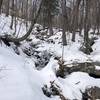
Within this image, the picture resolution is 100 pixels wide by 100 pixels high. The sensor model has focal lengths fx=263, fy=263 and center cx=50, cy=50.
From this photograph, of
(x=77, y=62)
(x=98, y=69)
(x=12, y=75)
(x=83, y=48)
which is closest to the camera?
(x=12, y=75)

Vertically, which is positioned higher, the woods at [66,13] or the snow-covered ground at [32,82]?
the woods at [66,13]

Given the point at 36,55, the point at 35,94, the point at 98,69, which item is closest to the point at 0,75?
the point at 35,94

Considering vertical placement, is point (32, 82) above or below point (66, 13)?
below

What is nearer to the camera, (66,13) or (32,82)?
(32,82)

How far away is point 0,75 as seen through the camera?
7918 mm

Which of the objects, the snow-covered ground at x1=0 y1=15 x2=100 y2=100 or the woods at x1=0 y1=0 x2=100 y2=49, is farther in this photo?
the woods at x1=0 y1=0 x2=100 y2=49

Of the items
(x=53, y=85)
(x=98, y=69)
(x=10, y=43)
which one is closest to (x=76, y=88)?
(x=53, y=85)

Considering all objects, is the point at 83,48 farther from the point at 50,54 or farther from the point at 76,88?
the point at 76,88

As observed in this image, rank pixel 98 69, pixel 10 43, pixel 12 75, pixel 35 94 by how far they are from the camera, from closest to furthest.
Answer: pixel 35 94 → pixel 12 75 → pixel 98 69 → pixel 10 43

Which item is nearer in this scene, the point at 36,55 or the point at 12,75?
the point at 12,75

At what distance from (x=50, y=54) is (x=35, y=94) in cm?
810

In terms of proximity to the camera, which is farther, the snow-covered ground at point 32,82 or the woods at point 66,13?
the woods at point 66,13

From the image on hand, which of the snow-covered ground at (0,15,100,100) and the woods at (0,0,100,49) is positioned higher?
the woods at (0,0,100,49)

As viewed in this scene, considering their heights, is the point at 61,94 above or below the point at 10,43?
below
